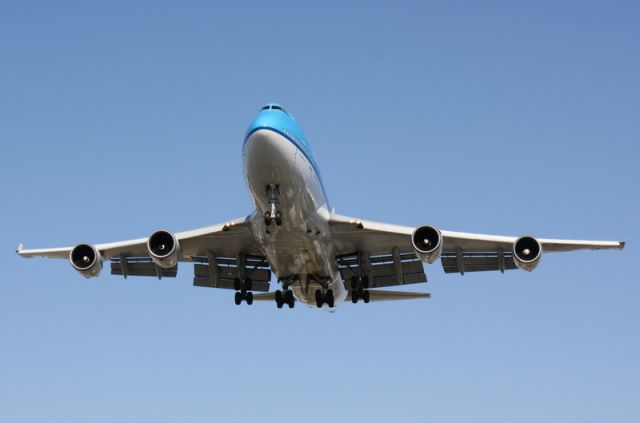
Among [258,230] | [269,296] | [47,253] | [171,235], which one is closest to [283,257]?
[258,230]

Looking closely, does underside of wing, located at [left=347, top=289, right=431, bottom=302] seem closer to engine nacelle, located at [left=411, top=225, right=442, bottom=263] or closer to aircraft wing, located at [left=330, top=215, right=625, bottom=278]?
aircraft wing, located at [left=330, top=215, right=625, bottom=278]

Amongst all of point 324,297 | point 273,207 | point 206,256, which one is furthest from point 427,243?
point 206,256

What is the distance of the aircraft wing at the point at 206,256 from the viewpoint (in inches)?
1205

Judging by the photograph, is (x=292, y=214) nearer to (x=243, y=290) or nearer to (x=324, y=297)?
(x=324, y=297)

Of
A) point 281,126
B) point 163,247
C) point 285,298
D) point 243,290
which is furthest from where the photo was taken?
point 243,290

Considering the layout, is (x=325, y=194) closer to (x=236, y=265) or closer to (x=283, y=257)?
(x=283, y=257)

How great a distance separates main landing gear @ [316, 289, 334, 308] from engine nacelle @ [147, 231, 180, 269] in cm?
529

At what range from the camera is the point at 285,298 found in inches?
1251

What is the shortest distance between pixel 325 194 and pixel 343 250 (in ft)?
9.18

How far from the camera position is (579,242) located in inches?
1177

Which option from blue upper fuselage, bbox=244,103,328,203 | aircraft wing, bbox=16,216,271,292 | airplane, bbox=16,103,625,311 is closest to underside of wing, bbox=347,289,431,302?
airplane, bbox=16,103,625,311

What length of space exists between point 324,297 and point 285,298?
1304 mm

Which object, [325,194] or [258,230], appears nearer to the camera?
[258,230]

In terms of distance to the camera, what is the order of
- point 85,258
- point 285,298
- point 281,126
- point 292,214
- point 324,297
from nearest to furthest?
point 281,126 < point 292,214 < point 85,258 < point 324,297 < point 285,298
